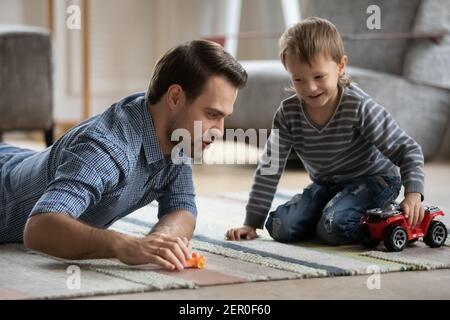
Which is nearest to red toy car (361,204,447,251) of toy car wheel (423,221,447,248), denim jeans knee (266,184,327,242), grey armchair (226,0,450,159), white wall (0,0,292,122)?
toy car wheel (423,221,447,248)

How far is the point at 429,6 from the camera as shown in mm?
3693

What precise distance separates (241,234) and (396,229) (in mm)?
366

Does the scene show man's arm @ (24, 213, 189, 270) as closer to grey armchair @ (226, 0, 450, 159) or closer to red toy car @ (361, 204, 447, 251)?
red toy car @ (361, 204, 447, 251)

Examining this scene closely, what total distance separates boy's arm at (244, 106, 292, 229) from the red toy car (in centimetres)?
24

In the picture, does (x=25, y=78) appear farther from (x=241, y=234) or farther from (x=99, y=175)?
(x=99, y=175)

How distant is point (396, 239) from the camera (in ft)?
6.33

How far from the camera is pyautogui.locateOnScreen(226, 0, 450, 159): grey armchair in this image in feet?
11.9

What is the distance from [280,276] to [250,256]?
212mm

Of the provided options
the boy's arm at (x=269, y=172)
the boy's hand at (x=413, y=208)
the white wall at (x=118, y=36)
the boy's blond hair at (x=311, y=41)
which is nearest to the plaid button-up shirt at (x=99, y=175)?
the boy's arm at (x=269, y=172)

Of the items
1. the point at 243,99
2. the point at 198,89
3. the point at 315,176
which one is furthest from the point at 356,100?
the point at 243,99

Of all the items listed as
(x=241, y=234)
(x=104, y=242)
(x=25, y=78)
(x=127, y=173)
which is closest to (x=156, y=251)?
(x=104, y=242)

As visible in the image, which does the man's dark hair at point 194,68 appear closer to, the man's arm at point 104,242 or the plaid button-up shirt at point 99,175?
the plaid button-up shirt at point 99,175

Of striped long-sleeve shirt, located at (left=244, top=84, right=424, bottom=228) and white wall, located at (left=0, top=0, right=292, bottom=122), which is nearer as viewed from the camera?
striped long-sleeve shirt, located at (left=244, top=84, right=424, bottom=228)

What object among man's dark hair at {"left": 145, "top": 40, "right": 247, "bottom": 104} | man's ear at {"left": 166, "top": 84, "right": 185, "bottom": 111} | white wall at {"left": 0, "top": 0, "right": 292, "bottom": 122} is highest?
man's dark hair at {"left": 145, "top": 40, "right": 247, "bottom": 104}
